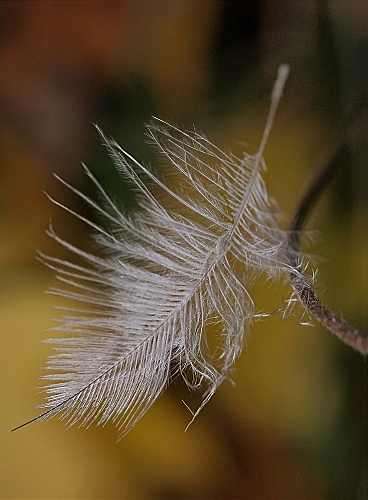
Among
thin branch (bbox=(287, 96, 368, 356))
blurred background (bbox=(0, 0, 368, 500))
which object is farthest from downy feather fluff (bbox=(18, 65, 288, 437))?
blurred background (bbox=(0, 0, 368, 500))

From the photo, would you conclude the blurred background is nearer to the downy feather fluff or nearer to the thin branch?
the thin branch

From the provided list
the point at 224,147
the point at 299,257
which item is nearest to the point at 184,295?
the point at 299,257

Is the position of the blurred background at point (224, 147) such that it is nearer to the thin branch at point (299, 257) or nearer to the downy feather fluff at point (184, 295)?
the thin branch at point (299, 257)

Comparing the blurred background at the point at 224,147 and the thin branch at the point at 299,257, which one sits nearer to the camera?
the thin branch at the point at 299,257

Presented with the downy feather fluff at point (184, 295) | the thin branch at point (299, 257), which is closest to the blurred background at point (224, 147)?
the thin branch at point (299, 257)

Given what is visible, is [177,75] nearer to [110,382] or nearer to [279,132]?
[279,132]

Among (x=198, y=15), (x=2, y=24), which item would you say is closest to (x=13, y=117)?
(x=2, y=24)
